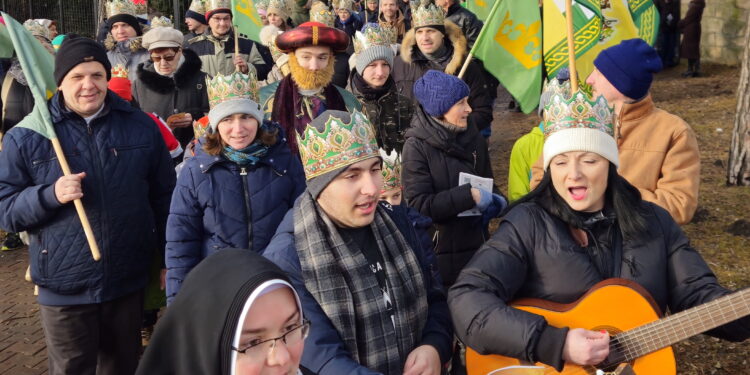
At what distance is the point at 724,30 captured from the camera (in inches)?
667

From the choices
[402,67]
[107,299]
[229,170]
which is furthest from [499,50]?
[107,299]

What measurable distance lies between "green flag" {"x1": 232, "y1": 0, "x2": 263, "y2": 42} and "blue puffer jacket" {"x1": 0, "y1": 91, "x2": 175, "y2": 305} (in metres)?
3.48

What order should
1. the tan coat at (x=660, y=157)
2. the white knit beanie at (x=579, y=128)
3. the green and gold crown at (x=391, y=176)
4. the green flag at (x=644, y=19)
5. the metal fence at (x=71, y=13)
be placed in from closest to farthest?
the white knit beanie at (x=579, y=128), the tan coat at (x=660, y=157), the green and gold crown at (x=391, y=176), the green flag at (x=644, y=19), the metal fence at (x=71, y=13)

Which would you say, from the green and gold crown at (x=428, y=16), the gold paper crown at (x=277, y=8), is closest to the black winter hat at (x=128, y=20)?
the gold paper crown at (x=277, y=8)

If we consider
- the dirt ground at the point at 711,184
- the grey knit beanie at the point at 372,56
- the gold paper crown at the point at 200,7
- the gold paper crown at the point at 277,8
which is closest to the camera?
the dirt ground at the point at 711,184

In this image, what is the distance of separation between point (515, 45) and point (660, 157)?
2.27m

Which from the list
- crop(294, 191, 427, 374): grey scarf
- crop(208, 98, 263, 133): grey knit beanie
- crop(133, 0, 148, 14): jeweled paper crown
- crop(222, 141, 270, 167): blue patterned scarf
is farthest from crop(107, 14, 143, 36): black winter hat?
crop(294, 191, 427, 374): grey scarf

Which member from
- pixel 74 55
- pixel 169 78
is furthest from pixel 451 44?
pixel 74 55

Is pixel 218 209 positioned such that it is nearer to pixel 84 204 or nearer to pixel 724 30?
pixel 84 204

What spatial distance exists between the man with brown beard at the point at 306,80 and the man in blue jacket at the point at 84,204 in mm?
1436

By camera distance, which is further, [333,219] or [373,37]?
[373,37]

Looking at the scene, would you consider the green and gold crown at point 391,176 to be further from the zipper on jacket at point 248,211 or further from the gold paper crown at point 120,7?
the gold paper crown at point 120,7

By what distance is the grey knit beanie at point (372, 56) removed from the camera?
6.25 m

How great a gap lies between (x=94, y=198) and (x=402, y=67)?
4.08 meters
